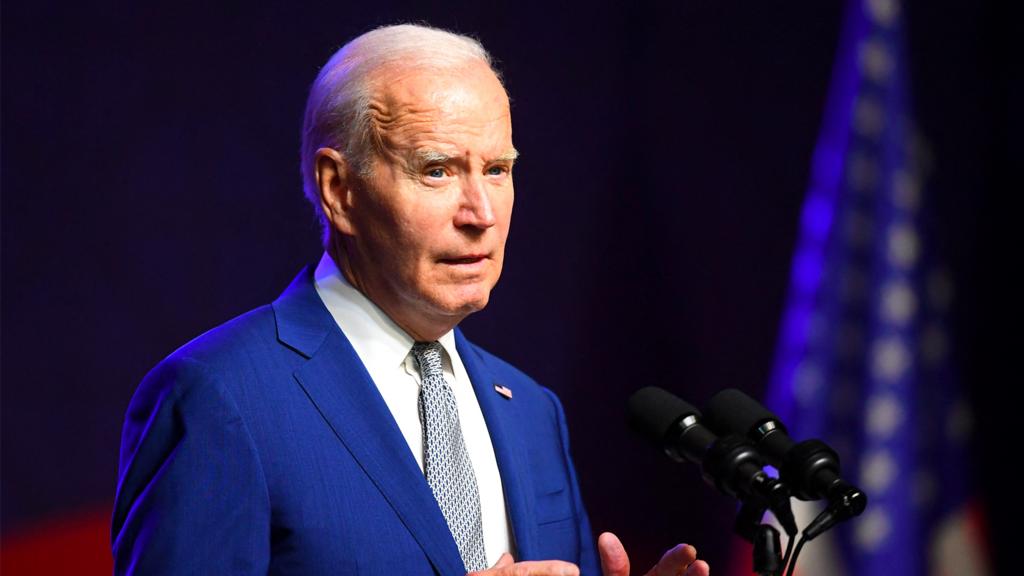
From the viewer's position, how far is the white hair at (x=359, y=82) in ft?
6.32

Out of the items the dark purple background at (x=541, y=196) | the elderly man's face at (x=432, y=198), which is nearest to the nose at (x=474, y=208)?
the elderly man's face at (x=432, y=198)

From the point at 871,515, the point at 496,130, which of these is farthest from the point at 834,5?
the point at 496,130

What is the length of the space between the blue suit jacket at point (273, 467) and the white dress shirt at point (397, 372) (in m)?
0.04

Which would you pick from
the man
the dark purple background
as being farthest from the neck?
the dark purple background

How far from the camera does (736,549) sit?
3.38 metres

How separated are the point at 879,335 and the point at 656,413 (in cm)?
205

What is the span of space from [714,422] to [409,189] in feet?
2.05

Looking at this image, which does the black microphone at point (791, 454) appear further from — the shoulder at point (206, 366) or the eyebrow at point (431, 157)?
the shoulder at point (206, 366)

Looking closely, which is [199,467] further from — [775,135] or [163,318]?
[775,135]

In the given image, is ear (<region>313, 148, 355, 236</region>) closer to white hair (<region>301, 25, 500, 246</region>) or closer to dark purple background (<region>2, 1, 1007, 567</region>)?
white hair (<region>301, 25, 500, 246</region>)

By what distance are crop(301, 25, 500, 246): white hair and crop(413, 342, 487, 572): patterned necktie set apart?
0.31 meters

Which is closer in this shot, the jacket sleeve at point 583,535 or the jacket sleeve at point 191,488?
the jacket sleeve at point 191,488

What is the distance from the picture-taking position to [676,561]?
180 centimetres

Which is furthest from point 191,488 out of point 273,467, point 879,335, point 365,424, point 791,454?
point 879,335
